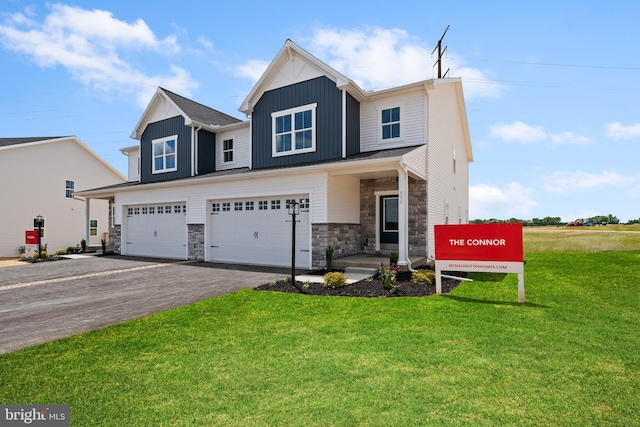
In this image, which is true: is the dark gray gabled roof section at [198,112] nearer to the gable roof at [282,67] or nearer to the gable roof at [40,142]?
the gable roof at [282,67]

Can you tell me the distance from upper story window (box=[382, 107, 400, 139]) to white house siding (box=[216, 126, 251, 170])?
21.6 feet

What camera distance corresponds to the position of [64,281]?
10.8 m

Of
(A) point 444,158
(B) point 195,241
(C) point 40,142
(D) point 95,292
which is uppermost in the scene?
(C) point 40,142

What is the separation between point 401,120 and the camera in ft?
43.3

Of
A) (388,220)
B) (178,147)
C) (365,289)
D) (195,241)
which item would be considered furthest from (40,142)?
(365,289)

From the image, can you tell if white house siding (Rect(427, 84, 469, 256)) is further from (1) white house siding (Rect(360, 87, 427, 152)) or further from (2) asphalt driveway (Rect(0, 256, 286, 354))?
(2) asphalt driveway (Rect(0, 256, 286, 354))

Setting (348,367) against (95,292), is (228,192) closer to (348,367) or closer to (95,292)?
(95,292)

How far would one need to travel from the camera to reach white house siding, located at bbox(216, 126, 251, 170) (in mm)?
17062

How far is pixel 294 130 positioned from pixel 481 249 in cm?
906

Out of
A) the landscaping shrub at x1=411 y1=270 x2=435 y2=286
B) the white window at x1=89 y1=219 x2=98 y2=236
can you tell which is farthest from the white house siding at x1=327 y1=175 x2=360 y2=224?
the white window at x1=89 y1=219 x2=98 y2=236

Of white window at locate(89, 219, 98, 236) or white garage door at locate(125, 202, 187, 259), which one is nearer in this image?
white garage door at locate(125, 202, 187, 259)

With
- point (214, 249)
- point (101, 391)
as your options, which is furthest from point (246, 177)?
point (101, 391)

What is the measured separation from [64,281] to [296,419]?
11026mm

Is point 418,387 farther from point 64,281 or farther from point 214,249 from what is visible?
point 214,249
